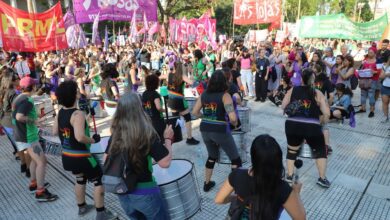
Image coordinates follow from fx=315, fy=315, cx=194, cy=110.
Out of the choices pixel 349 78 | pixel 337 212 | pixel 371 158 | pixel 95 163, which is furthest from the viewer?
pixel 349 78

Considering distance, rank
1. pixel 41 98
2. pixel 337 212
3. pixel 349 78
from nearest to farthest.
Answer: pixel 337 212, pixel 349 78, pixel 41 98

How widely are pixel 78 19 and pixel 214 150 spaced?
11.6 metres

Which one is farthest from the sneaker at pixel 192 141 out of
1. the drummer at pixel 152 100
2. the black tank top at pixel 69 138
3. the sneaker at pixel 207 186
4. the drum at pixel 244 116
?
the black tank top at pixel 69 138

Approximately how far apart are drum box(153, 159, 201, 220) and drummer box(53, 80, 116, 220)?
886 millimetres

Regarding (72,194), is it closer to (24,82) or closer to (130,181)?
(24,82)

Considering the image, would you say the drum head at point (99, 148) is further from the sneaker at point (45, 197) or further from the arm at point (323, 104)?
the arm at point (323, 104)

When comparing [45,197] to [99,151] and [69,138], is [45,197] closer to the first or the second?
[99,151]

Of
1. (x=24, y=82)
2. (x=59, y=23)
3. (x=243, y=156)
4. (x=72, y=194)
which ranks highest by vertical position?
(x=59, y=23)

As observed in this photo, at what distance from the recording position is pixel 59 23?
845 cm

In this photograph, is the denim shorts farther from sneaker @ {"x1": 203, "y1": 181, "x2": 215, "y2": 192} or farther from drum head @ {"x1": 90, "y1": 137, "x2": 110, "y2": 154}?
sneaker @ {"x1": 203, "y1": 181, "x2": 215, "y2": 192}

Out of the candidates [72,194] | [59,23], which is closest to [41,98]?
[59,23]

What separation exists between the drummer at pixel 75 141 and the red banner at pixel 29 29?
512 centimetres

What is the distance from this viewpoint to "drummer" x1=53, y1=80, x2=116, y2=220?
3.34 metres

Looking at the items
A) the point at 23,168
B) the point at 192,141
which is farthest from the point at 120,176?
the point at 192,141
